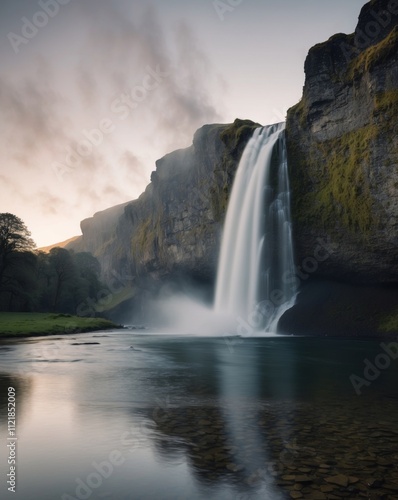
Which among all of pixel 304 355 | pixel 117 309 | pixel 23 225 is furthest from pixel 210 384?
pixel 117 309

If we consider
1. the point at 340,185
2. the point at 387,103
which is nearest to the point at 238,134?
the point at 340,185

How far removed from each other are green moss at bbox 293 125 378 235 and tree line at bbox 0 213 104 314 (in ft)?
140

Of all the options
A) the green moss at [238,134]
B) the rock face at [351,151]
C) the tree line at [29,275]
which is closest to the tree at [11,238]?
the tree line at [29,275]

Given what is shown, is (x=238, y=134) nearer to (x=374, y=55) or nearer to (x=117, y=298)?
(x=374, y=55)

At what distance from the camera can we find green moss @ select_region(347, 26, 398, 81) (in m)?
41.9

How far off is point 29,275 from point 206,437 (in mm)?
61804

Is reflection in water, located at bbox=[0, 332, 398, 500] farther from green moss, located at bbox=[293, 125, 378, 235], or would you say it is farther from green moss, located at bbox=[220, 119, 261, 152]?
green moss, located at bbox=[220, 119, 261, 152]

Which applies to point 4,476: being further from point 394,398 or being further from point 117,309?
point 117,309

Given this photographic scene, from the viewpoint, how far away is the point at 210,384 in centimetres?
1398

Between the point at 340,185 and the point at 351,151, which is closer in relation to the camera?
the point at 351,151

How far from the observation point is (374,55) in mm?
43469

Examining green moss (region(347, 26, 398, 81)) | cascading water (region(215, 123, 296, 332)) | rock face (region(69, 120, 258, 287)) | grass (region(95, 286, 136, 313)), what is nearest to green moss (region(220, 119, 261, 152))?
rock face (region(69, 120, 258, 287))

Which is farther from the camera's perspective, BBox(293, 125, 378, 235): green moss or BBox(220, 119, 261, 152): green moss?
BBox(220, 119, 261, 152): green moss

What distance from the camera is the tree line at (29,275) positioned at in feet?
203
